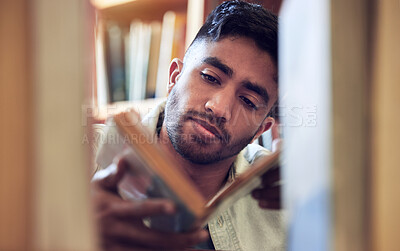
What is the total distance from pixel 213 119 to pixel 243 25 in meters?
0.13

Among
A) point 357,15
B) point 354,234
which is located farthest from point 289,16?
point 354,234

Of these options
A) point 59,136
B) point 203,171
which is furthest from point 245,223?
point 59,136

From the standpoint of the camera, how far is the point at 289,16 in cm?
36

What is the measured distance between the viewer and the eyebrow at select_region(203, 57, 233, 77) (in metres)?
0.42

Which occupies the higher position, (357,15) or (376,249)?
(357,15)

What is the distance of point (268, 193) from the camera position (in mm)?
361

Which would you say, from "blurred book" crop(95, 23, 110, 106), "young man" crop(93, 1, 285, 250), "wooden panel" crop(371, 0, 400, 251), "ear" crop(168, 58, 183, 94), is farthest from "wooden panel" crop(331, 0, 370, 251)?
"blurred book" crop(95, 23, 110, 106)

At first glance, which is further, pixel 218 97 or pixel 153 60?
pixel 153 60

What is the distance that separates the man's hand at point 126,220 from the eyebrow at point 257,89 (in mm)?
197

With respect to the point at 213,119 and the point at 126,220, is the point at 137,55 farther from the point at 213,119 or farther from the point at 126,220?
the point at 126,220

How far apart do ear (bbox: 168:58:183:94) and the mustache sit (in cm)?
5

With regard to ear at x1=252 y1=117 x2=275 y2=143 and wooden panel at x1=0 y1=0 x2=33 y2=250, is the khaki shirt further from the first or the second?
wooden panel at x1=0 y1=0 x2=33 y2=250

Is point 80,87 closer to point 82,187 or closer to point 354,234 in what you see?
point 82,187

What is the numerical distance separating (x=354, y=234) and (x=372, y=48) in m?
0.15
